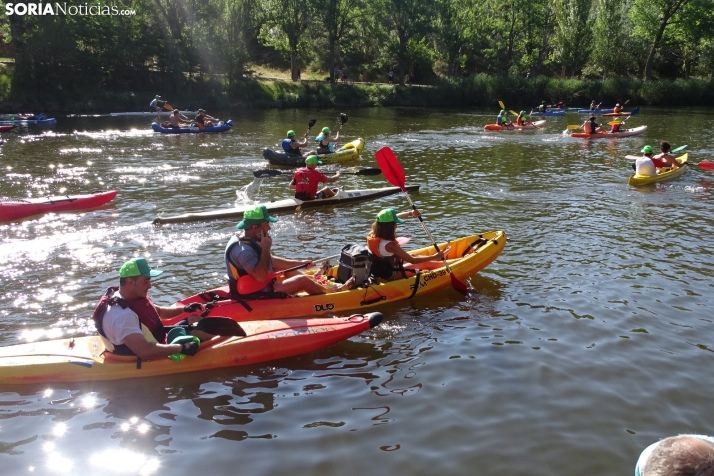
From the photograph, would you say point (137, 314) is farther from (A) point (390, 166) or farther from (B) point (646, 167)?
(B) point (646, 167)

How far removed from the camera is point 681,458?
2035 millimetres

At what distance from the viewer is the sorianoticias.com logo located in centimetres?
3481

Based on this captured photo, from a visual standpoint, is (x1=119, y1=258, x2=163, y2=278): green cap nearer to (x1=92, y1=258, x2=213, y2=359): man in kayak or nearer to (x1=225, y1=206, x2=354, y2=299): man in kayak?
(x1=92, y1=258, x2=213, y2=359): man in kayak

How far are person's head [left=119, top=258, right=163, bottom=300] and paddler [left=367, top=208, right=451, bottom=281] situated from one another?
3386 mm

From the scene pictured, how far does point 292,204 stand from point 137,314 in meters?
8.07

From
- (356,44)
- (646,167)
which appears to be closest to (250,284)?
(646,167)

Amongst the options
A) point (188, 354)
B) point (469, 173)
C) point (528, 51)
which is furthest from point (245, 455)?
point (528, 51)

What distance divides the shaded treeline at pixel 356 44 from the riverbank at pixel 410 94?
0.76 feet

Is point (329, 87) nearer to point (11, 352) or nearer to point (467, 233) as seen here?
point (467, 233)

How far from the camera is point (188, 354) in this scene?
616cm

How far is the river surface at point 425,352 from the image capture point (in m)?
5.20

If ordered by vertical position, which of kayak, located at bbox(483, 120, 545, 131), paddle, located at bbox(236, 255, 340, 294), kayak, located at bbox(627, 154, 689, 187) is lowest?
paddle, located at bbox(236, 255, 340, 294)

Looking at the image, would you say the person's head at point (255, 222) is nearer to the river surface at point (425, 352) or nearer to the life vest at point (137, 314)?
the life vest at point (137, 314)

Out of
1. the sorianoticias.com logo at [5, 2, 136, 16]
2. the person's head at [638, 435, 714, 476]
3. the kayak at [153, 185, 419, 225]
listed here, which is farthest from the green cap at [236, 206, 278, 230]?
the sorianoticias.com logo at [5, 2, 136, 16]
